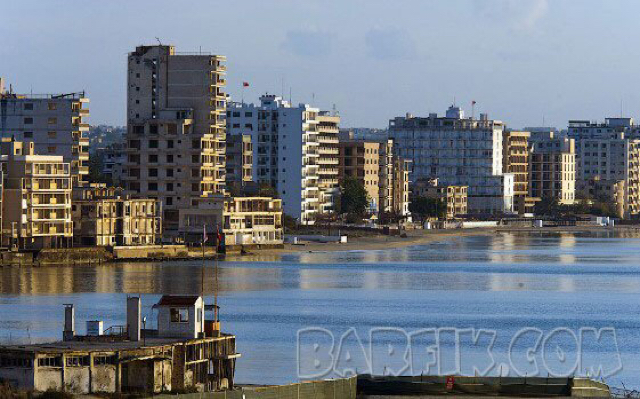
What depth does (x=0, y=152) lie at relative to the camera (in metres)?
118

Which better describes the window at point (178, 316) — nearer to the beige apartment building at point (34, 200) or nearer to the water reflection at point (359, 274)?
the water reflection at point (359, 274)

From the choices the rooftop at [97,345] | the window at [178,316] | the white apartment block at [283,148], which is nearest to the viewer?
the rooftop at [97,345]

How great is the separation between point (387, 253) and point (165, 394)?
114 metres

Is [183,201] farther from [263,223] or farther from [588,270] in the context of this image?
[588,270]

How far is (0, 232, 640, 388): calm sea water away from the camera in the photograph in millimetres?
57188

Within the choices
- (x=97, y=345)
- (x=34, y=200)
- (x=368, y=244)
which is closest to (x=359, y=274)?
(x=34, y=200)

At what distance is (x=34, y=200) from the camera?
384ft

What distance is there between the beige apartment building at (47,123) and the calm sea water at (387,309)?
1983 cm

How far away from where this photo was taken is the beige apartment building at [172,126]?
14050cm

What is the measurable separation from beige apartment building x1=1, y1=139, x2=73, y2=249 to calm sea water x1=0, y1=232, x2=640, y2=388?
4.06 meters

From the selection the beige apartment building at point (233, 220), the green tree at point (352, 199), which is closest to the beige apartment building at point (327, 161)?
the green tree at point (352, 199)

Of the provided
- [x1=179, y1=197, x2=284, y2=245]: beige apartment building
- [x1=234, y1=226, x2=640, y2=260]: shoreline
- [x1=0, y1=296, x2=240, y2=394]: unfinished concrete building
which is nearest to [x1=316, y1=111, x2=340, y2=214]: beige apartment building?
[x1=234, y1=226, x2=640, y2=260]: shoreline

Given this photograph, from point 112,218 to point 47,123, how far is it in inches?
717

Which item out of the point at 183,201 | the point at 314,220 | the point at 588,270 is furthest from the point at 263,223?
the point at 314,220
